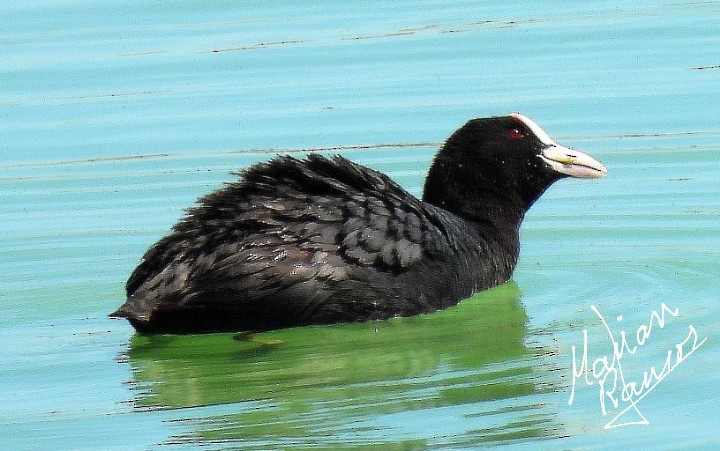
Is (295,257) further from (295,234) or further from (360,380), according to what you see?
(360,380)

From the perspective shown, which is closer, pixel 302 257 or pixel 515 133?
pixel 302 257

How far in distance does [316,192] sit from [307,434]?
2.10 m

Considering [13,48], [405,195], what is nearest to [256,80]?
[13,48]

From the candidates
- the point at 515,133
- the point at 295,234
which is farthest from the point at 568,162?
the point at 295,234

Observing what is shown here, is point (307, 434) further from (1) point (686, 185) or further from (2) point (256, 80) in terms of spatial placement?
(2) point (256, 80)

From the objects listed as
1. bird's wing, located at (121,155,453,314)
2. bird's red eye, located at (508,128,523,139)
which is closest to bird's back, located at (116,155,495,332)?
bird's wing, located at (121,155,453,314)

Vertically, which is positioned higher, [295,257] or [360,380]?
[295,257]

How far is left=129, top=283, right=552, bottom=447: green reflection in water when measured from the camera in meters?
7.09
